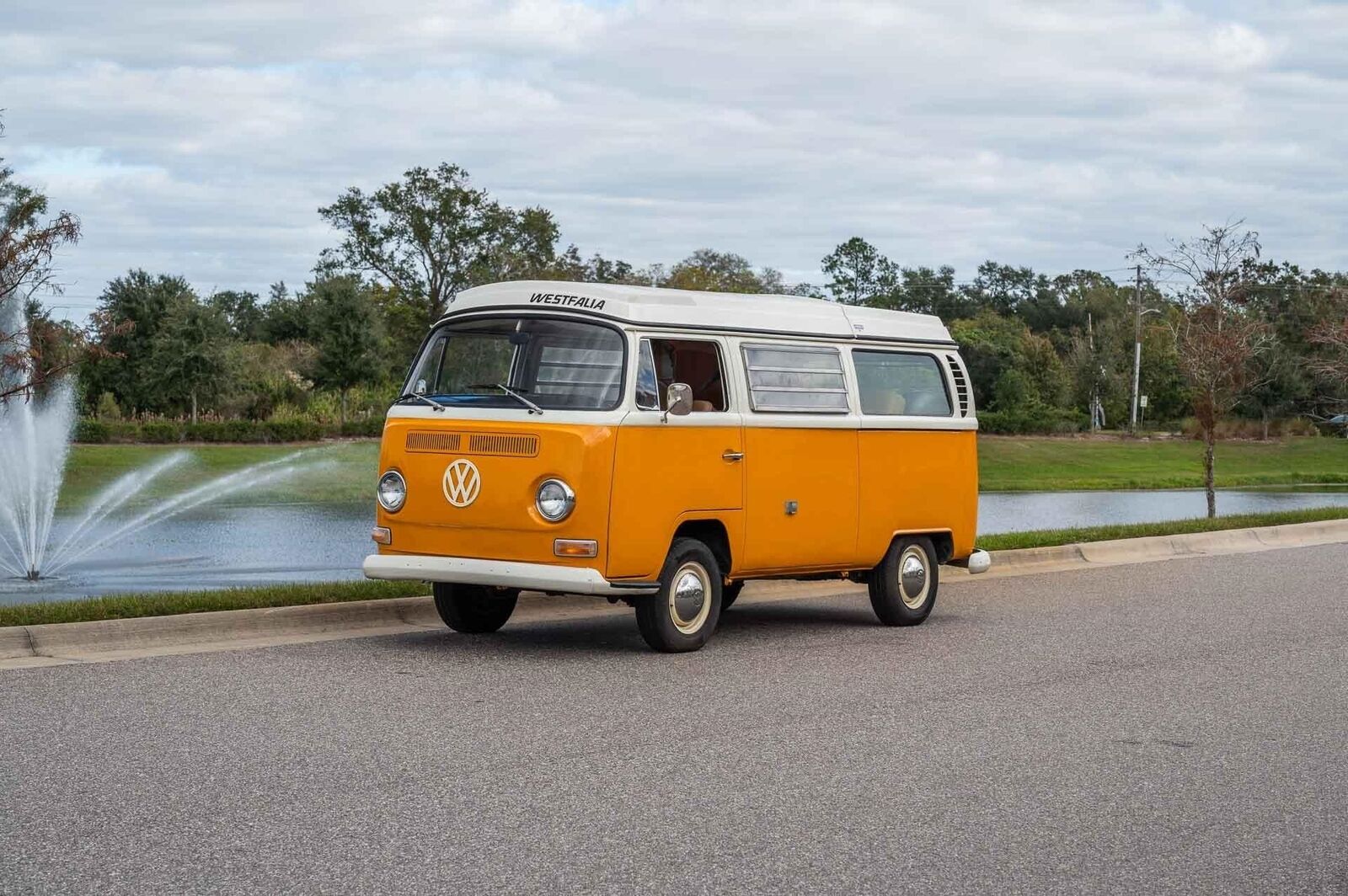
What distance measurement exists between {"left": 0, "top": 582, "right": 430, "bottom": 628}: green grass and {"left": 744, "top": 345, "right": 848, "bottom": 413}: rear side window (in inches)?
125

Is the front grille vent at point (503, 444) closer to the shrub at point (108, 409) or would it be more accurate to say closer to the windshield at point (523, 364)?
the windshield at point (523, 364)

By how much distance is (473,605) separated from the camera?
39.0 ft

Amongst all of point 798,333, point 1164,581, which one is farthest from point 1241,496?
point 798,333

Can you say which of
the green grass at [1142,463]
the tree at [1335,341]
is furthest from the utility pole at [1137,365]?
the tree at [1335,341]

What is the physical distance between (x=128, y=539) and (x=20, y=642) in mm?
13239

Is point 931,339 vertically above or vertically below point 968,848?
above

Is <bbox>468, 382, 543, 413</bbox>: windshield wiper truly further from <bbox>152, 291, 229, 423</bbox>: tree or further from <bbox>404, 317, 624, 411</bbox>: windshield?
<bbox>152, 291, 229, 423</bbox>: tree

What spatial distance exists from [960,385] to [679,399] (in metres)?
3.86

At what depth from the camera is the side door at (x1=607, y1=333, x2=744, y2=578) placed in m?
10.7

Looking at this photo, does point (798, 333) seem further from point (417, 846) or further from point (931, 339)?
point (417, 846)

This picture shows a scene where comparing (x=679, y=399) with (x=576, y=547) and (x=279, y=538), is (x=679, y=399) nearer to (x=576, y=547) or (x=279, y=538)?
(x=576, y=547)

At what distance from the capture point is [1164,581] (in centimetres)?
1684

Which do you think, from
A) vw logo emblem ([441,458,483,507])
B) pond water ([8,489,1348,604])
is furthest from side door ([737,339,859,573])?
pond water ([8,489,1348,604])

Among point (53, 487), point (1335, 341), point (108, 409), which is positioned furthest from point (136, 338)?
point (1335, 341)
